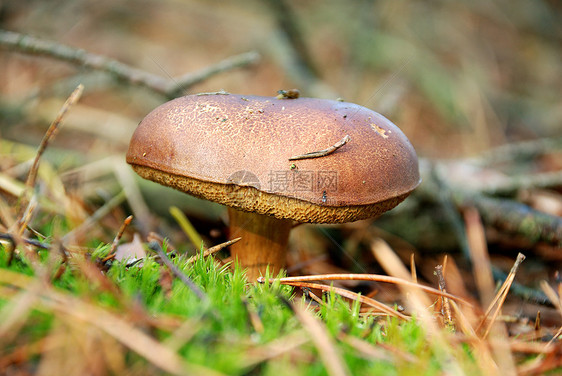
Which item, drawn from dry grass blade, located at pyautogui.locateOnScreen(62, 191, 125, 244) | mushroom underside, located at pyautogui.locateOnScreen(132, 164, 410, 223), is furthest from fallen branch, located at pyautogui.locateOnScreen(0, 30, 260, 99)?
mushroom underside, located at pyautogui.locateOnScreen(132, 164, 410, 223)

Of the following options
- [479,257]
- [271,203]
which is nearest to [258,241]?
[271,203]

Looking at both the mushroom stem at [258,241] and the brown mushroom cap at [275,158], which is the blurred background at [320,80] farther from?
the brown mushroom cap at [275,158]

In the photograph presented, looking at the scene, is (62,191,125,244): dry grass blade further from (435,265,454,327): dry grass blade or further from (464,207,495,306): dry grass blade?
(464,207,495,306): dry grass blade

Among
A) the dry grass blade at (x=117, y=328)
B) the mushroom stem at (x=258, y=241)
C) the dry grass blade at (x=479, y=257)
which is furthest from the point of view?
the dry grass blade at (x=479, y=257)

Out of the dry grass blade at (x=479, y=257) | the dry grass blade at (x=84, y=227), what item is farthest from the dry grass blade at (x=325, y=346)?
the dry grass blade at (x=479, y=257)

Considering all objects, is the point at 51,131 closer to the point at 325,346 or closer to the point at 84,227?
the point at 84,227

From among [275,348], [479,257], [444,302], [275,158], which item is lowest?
→ [479,257]

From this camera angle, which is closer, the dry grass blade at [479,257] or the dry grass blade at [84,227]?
the dry grass blade at [84,227]
